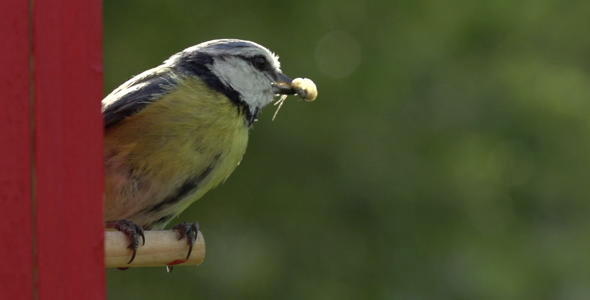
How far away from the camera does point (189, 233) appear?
3.39m

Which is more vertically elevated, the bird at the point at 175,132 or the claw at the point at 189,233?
the bird at the point at 175,132

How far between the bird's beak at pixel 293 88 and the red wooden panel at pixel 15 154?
6.80 ft

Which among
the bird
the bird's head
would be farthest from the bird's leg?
the bird's head

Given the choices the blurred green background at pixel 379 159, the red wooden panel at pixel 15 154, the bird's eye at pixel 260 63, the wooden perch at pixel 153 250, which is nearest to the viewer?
the red wooden panel at pixel 15 154

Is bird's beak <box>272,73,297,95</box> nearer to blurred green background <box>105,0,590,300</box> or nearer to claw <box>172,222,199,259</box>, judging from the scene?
claw <box>172,222,199,259</box>


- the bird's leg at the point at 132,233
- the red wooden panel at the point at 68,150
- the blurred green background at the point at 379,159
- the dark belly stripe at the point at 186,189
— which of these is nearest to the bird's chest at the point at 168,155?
the dark belly stripe at the point at 186,189

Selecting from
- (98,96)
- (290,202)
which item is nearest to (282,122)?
(290,202)

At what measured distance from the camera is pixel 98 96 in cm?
267

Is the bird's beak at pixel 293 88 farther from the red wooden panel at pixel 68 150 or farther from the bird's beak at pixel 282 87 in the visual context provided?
the red wooden panel at pixel 68 150

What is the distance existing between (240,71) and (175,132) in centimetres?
53

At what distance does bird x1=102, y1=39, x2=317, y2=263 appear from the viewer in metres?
3.94

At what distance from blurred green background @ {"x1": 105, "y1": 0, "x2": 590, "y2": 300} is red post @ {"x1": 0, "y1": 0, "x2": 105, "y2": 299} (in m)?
4.64

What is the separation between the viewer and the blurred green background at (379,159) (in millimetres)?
7570

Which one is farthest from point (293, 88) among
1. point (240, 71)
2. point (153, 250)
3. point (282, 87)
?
point (153, 250)
